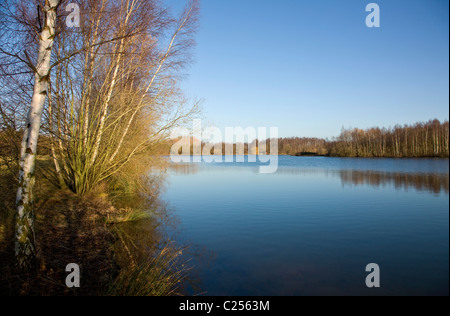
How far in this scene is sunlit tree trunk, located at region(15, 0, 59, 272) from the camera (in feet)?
11.2

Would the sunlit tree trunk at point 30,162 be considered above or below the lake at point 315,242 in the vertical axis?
above

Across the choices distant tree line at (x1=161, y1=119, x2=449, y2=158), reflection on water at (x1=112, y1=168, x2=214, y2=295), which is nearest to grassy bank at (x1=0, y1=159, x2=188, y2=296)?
reflection on water at (x1=112, y1=168, x2=214, y2=295)

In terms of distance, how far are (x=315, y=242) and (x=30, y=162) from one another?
21.6ft

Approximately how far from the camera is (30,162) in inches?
136

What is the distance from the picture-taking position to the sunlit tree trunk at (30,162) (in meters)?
3.40

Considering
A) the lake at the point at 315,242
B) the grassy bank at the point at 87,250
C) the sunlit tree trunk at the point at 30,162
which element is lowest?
the lake at the point at 315,242

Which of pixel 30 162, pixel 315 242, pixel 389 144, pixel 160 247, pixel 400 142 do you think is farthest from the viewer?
pixel 389 144

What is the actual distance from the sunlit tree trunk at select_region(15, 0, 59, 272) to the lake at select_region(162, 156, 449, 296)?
2.75 meters

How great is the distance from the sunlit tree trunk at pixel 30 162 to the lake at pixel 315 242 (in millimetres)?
2745

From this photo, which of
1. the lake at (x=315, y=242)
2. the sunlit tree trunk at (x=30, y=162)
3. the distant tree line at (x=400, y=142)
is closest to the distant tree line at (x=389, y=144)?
the distant tree line at (x=400, y=142)

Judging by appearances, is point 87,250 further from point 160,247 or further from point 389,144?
point 389,144

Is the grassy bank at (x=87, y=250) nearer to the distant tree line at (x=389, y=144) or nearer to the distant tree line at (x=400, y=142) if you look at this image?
the distant tree line at (x=389, y=144)

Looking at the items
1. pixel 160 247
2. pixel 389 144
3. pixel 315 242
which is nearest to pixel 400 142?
pixel 389 144

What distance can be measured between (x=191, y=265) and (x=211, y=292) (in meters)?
Result: 1.09
